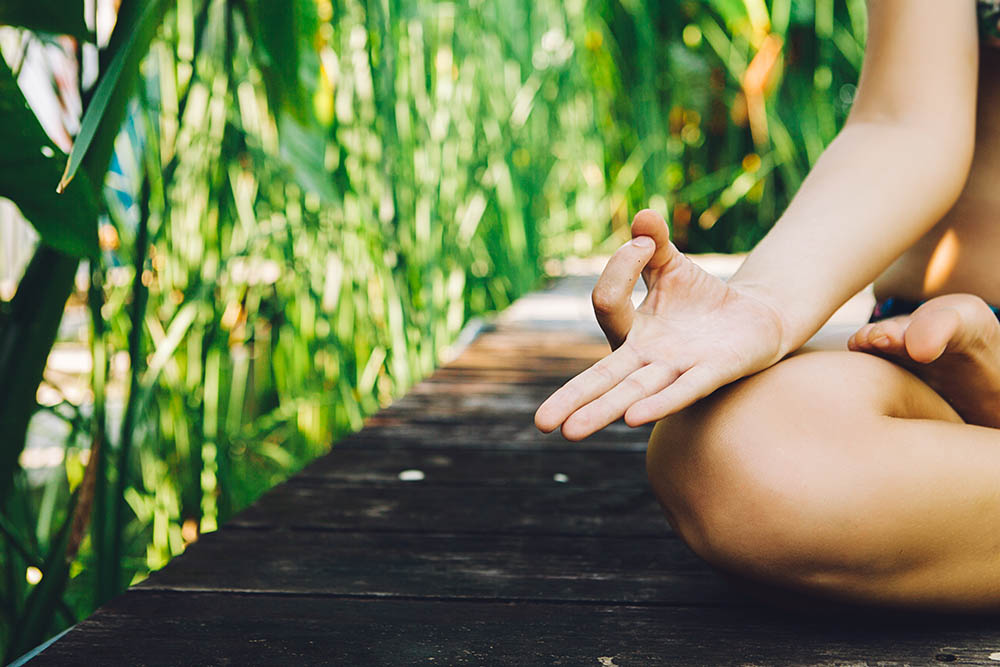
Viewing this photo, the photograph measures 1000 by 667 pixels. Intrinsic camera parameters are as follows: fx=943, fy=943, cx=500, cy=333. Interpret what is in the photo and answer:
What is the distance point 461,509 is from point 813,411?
39 cm

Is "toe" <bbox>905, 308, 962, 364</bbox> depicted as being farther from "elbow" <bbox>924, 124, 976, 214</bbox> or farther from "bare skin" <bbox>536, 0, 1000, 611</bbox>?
"elbow" <bbox>924, 124, 976, 214</bbox>

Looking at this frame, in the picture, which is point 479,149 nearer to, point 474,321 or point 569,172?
point 474,321

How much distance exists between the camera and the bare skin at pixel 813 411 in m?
0.49

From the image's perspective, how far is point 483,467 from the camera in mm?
973

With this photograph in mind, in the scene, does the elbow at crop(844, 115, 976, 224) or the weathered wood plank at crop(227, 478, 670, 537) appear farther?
the weathered wood plank at crop(227, 478, 670, 537)

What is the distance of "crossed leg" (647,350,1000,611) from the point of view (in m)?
0.49

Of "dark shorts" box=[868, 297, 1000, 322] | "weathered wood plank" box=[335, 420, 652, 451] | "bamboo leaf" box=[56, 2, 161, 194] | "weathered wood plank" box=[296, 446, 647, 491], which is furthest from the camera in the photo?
"weathered wood plank" box=[335, 420, 652, 451]

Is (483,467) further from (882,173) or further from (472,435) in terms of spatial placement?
(882,173)

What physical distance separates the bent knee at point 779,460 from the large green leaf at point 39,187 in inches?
13.4

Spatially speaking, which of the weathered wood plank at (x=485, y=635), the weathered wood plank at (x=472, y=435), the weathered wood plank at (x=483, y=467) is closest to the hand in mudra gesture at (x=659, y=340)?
the weathered wood plank at (x=485, y=635)

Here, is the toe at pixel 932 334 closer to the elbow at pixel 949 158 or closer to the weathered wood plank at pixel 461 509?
the elbow at pixel 949 158

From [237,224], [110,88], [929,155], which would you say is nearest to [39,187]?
[110,88]

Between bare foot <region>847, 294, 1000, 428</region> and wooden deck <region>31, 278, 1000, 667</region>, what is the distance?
0.13m

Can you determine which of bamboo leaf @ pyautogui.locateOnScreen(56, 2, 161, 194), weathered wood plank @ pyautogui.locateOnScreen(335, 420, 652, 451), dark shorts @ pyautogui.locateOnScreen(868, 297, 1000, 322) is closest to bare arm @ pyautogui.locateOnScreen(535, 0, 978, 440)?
dark shorts @ pyautogui.locateOnScreen(868, 297, 1000, 322)
